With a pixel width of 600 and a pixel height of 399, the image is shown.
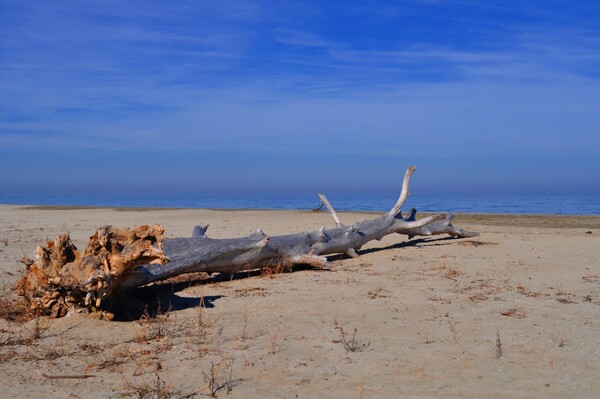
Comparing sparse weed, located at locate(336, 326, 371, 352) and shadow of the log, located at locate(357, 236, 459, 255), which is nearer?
sparse weed, located at locate(336, 326, 371, 352)

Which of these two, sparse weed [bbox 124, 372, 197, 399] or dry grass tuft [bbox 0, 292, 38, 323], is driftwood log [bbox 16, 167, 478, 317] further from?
sparse weed [bbox 124, 372, 197, 399]

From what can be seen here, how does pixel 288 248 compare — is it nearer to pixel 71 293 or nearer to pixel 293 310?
pixel 293 310

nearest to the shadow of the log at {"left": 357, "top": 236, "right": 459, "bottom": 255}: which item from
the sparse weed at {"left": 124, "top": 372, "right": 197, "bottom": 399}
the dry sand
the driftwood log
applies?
the dry sand


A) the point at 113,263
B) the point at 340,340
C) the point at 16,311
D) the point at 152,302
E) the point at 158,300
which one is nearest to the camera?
the point at 340,340

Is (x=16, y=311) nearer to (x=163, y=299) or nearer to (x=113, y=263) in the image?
(x=113, y=263)

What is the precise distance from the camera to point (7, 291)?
874cm

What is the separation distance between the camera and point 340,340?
6105mm

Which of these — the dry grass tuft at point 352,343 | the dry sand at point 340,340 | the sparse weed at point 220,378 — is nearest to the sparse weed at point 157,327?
the dry sand at point 340,340

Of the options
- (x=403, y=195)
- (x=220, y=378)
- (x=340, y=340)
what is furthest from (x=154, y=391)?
(x=403, y=195)

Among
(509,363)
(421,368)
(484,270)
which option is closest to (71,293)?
(421,368)

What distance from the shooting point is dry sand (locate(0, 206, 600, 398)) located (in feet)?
16.1

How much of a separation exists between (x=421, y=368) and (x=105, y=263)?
361 centimetres

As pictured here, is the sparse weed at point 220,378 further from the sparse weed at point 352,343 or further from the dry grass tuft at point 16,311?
the dry grass tuft at point 16,311

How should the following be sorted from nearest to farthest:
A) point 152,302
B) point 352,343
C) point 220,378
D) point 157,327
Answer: point 220,378
point 352,343
point 157,327
point 152,302
